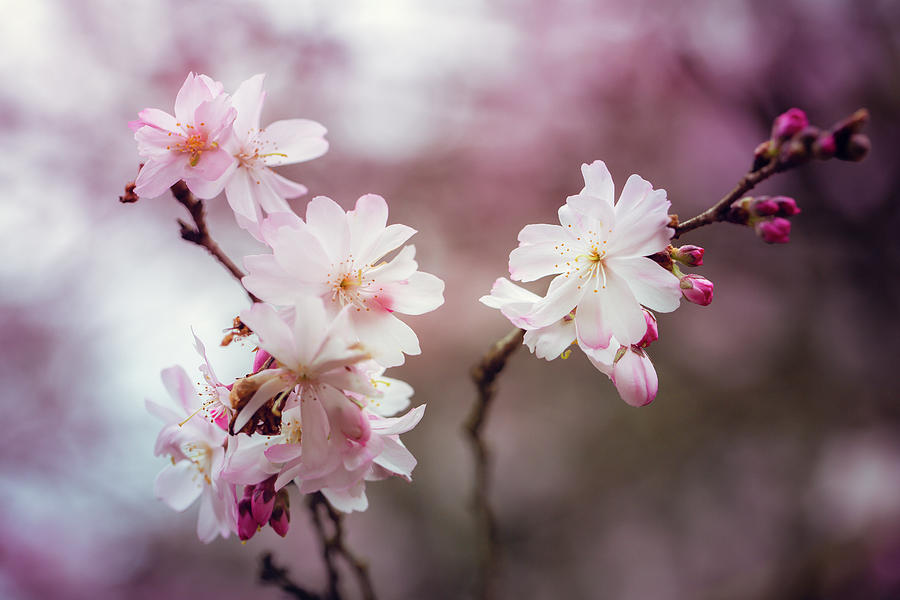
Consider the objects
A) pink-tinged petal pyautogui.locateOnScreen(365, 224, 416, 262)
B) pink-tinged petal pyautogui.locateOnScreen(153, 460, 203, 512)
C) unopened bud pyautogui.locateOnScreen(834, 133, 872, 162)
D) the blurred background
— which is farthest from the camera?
the blurred background

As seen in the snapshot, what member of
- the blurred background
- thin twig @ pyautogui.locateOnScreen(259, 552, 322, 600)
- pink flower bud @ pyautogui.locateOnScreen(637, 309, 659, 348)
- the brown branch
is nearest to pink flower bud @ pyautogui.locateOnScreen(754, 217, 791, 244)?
pink flower bud @ pyautogui.locateOnScreen(637, 309, 659, 348)

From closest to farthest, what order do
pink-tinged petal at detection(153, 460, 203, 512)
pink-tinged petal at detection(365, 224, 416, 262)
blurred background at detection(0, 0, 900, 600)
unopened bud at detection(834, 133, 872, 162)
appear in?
unopened bud at detection(834, 133, 872, 162) → pink-tinged petal at detection(365, 224, 416, 262) → pink-tinged petal at detection(153, 460, 203, 512) → blurred background at detection(0, 0, 900, 600)

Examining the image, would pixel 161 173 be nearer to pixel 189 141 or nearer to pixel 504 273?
pixel 189 141

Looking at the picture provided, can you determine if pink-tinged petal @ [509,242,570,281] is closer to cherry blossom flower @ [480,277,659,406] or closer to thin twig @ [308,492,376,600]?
cherry blossom flower @ [480,277,659,406]

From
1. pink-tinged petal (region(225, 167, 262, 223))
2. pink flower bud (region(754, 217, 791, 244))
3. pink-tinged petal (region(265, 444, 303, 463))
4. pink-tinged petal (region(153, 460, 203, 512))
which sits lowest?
pink-tinged petal (region(153, 460, 203, 512))

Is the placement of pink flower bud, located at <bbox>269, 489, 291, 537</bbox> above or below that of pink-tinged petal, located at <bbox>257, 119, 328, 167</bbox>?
below

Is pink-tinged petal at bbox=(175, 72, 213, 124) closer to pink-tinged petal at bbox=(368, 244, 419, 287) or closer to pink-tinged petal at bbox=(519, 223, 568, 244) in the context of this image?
pink-tinged petal at bbox=(368, 244, 419, 287)

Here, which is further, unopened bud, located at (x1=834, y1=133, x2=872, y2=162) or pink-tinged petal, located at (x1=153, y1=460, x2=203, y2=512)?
pink-tinged petal, located at (x1=153, y1=460, x2=203, y2=512)

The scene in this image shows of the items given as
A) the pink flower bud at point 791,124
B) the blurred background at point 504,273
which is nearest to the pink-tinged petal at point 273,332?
the pink flower bud at point 791,124

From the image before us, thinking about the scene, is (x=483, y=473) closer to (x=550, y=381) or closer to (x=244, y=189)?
(x=244, y=189)
